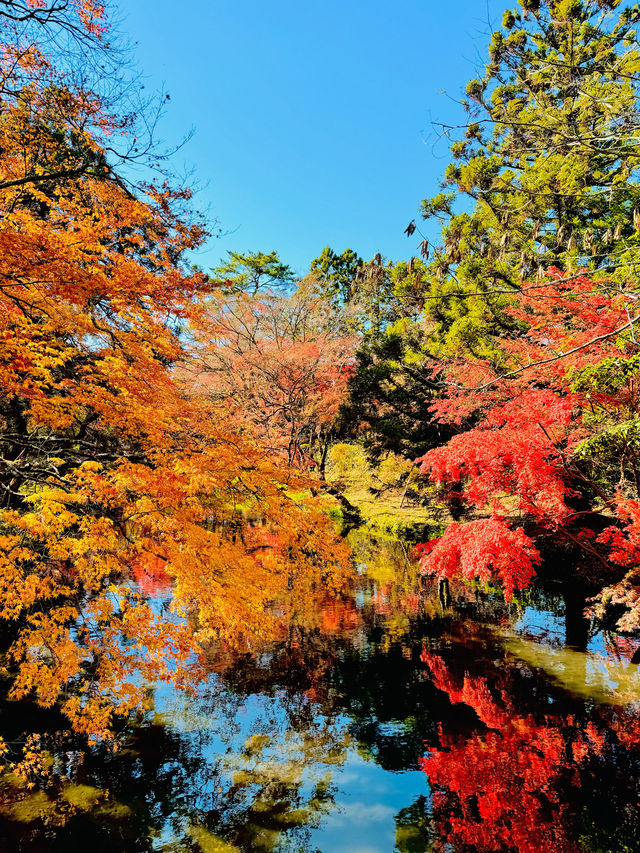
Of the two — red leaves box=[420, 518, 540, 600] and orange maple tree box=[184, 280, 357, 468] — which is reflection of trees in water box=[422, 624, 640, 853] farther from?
orange maple tree box=[184, 280, 357, 468]

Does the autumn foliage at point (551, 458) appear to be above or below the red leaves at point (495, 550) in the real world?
above

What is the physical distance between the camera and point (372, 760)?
556 cm

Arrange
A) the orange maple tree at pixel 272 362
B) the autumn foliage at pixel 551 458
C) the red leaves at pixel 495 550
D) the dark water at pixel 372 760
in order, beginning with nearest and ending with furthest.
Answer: the dark water at pixel 372 760
the autumn foliage at pixel 551 458
the red leaves at pixel 495 550
the orange maple tree at pixel 272 362

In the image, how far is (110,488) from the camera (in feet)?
17.7

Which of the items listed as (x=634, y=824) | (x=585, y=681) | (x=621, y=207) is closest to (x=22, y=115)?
(x=634, y=824)

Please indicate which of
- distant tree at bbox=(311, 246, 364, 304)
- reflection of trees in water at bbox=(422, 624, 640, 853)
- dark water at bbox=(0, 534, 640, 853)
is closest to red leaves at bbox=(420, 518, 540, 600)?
dark water at bbox=(0, 534, 640, 853)

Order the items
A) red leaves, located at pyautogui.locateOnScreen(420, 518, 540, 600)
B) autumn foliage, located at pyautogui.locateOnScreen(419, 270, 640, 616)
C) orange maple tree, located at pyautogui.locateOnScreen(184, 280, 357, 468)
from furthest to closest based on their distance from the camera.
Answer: orange maple tree, located at pyautogui.locateOnScreen(184, 280, 357, 468) < red leaves, located at pyautogui.locateOnScreen(420, 518, 540, 600) < autumn foliage, located at pyautogui.locateOnScreen(419, 270, 640, 616)

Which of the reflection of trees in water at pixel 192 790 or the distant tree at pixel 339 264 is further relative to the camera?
the distant tree at pixel 339 264

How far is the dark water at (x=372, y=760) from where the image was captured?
4.34 m

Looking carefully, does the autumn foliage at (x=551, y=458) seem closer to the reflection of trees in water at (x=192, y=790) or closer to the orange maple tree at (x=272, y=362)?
the reflection of trees in water at (x=192, y=790)

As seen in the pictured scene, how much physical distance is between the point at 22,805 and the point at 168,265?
268 inches

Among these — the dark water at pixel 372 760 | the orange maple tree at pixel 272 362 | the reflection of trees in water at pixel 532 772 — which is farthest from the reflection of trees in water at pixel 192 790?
the orange maple tree at pixel 272 362

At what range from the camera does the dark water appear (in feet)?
14.2

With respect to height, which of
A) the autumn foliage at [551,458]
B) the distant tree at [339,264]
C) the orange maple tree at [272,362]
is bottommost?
the autumn foliage at [551,458]
